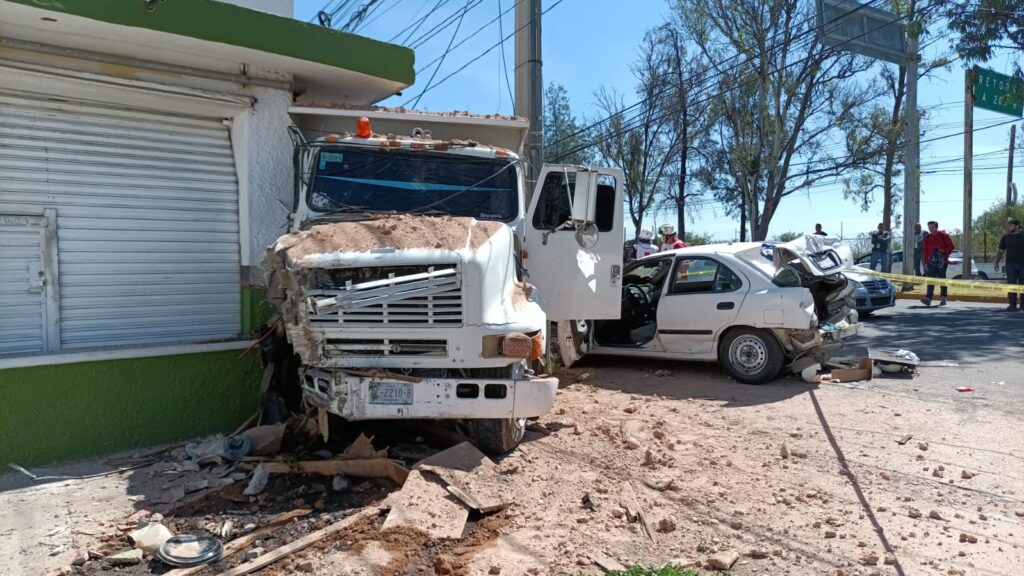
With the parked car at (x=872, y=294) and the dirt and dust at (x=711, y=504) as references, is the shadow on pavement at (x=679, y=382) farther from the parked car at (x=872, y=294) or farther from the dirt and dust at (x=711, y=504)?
the parked car at (x=872, y=294)

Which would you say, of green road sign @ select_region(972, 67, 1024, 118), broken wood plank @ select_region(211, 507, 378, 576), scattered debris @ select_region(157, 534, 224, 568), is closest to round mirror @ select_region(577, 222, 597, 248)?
broken wood plank @ select_region(211, 507, 378, 576)

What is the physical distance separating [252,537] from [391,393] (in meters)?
1.19

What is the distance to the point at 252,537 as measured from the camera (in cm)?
411

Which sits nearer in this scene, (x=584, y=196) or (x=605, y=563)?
(x=605, y=563)

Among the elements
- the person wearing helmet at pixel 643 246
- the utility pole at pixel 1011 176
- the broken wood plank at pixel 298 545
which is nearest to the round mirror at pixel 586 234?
the broken wood plank at pixel 298 545

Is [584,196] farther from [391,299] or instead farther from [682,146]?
[682,146]

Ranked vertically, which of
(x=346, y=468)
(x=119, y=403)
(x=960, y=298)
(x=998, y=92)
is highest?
(x=998, y=92)

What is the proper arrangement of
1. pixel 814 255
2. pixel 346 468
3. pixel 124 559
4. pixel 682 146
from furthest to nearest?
pixel 682 146
pixel 814 255
pixel 346 468
pixel 124 559

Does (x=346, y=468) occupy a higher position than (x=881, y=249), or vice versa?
(x=881, y=249)

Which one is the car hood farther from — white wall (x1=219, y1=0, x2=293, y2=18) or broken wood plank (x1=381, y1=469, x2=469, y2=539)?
white wall (x1=219, y1=0, x2=293, y2=18)

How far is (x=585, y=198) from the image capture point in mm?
6285

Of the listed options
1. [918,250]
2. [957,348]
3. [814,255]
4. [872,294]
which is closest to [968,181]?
[918,250]

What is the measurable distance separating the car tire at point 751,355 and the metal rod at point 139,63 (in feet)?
18.0

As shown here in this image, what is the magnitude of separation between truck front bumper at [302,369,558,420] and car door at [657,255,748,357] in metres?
3.78
